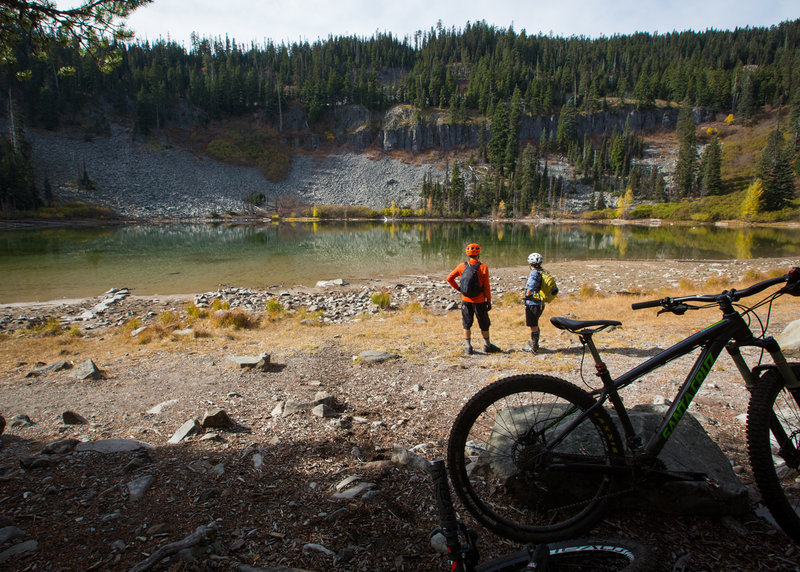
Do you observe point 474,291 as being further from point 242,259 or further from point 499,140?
point 499,140

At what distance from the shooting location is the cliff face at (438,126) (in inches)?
5886

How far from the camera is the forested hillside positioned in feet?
379

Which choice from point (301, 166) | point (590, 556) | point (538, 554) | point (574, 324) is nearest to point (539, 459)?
point (590, 556)

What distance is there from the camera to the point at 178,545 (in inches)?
108

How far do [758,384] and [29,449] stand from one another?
737 centimetres

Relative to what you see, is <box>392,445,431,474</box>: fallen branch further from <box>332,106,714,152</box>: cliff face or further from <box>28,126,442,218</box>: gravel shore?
<box>332,106,714,152</box>: cliff face

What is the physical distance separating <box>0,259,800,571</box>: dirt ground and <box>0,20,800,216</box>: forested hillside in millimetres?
105087

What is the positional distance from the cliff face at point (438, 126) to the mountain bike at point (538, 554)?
154 meters

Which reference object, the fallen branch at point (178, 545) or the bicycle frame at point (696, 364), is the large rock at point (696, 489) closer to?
the bicycle frame at point (696, 364)

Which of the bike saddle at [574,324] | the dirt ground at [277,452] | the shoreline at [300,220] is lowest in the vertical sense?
the dirt ground at [277,452]

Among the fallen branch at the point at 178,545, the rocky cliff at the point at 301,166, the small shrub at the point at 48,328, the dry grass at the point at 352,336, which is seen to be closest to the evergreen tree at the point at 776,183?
the rocky cliff at the point at 301,166

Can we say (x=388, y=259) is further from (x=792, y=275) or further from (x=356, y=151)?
(x=356, y=151)

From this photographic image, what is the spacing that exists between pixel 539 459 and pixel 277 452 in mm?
2905

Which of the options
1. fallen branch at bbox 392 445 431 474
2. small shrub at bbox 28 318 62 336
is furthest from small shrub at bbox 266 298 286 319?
fallen branch at bbox 392 445 431 474
